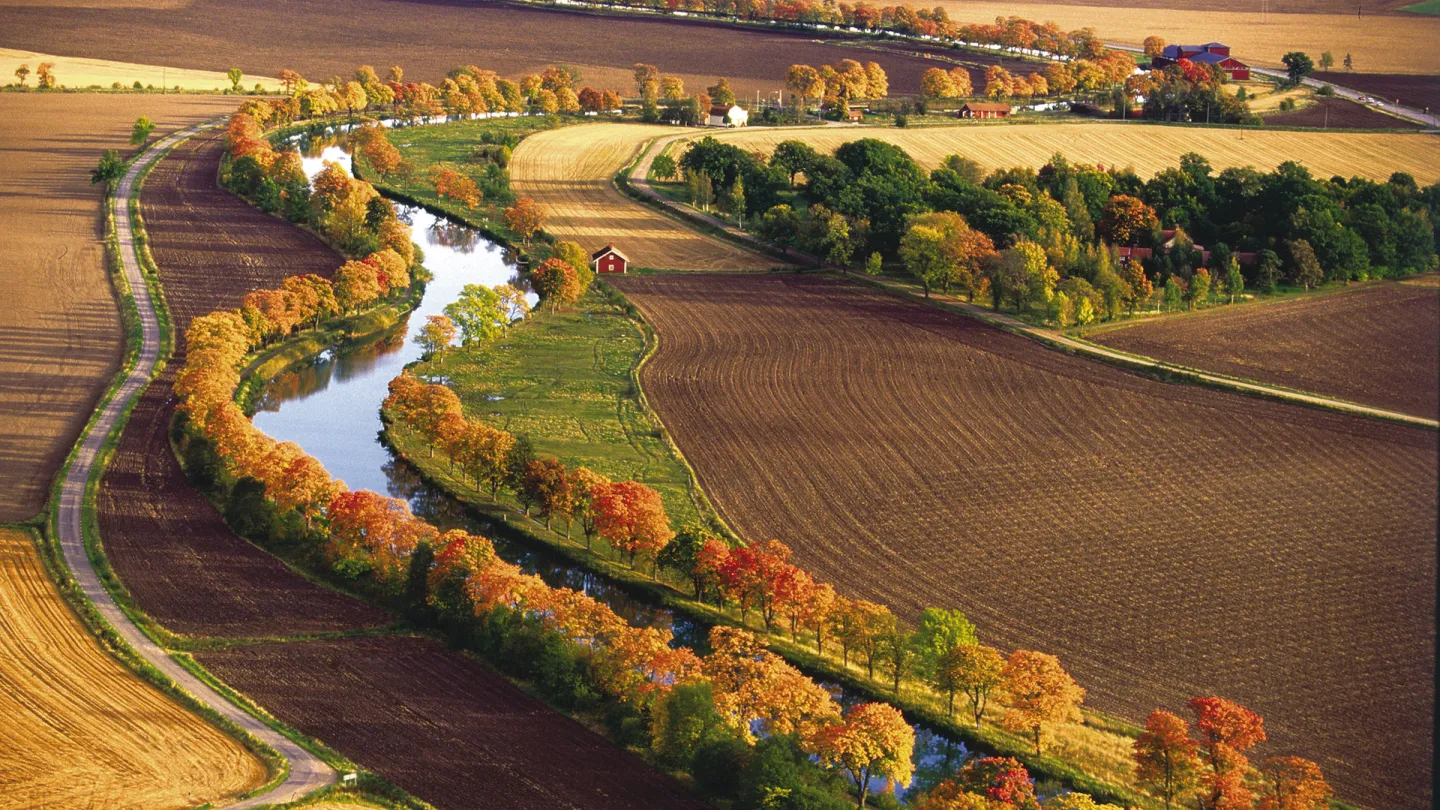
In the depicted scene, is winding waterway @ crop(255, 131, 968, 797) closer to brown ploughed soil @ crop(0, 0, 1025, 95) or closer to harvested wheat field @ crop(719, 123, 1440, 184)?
harvested wheat field @ crop(719, 123, 1440, 184)

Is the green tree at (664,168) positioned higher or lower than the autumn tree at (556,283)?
higher

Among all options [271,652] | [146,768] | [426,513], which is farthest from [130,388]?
[146,768]

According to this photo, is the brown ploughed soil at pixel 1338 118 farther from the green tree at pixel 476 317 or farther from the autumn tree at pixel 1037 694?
the autumn tree at pixel 1037 694

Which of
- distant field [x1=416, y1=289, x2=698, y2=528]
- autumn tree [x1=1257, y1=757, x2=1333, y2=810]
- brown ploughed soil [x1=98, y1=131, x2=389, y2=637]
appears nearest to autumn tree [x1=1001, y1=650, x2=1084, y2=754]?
autumn tree [x1=1257, y1=757, x2=1333, y2=810]

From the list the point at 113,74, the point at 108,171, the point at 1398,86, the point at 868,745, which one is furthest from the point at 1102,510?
the point at 113,74

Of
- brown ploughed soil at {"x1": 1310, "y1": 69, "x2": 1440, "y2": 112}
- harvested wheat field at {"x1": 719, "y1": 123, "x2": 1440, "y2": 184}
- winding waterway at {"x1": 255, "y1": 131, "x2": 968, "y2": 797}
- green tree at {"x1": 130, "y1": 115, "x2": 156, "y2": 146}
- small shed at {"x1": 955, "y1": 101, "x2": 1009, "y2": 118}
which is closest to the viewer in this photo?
winding waterway at {"x1": 255, "y1": 131, "x2": 968, "y2": 797}

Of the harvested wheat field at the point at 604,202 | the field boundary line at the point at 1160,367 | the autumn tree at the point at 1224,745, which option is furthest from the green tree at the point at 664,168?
the autumn tree at the point at 1224,745

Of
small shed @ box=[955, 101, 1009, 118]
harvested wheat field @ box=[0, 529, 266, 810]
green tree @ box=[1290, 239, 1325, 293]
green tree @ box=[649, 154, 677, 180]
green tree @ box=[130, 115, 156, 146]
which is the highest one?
small shed @ box=[955, 101, 1009, 118]
